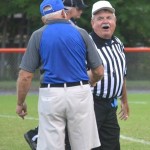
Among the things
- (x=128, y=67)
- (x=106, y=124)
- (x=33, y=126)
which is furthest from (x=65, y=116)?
(x=128, y=67)

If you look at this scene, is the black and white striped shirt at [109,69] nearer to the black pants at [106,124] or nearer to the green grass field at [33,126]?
the black pants at [106,124]

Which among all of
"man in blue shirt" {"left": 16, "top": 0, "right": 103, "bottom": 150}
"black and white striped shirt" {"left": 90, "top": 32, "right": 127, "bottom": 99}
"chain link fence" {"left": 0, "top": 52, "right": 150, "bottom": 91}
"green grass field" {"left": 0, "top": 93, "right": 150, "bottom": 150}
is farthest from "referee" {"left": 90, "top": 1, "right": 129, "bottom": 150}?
"chain link fence" {"left": 0, "top": 52, "right": 150, "bottom": 91}

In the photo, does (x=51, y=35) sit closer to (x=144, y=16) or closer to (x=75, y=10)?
(x=75, y=10)

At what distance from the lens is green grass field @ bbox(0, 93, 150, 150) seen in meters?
10.2

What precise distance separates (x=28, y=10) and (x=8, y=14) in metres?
2.28

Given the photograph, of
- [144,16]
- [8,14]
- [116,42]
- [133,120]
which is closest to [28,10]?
[8,14]

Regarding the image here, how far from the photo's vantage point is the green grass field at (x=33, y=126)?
10.2m

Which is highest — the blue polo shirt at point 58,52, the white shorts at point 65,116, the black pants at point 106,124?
the blue polo shirt at point 58,52

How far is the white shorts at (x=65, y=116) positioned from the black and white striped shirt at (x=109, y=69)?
93 centimetres

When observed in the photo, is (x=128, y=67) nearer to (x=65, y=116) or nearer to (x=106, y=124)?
(x=106, y=124)

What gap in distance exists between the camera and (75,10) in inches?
263

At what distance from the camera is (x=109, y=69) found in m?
7.03

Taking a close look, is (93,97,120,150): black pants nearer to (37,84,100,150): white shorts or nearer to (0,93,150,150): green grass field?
(37,84,100,150): white shorts

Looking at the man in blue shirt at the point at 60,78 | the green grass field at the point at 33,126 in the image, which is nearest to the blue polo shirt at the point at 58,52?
the man in blue shirt at the point at 60,78
